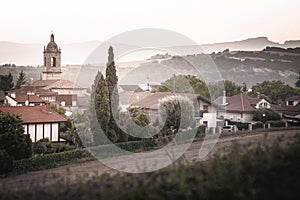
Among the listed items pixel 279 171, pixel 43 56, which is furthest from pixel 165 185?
pixel 43 56

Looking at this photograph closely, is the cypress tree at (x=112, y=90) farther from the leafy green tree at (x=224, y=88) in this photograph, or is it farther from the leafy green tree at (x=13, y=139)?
the leafy green tree at (x=224, y=88)

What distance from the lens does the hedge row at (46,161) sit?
10548 mm

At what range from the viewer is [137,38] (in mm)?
20578

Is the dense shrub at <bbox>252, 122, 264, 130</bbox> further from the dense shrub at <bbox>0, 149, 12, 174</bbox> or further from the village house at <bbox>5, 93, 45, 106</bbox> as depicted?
the village house at <bbox>5, 93, 45, 106</bbox>

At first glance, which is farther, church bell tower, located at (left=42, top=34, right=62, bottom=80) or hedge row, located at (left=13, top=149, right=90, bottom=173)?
church bell tower, located at (left=42, top=34, right=62, bottom=80)

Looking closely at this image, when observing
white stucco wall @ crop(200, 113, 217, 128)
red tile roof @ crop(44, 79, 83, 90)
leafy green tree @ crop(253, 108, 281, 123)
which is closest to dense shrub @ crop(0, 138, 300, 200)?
leafy green tree @ crop(253, 108, 281, 123)

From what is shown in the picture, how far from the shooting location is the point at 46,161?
11141 mm

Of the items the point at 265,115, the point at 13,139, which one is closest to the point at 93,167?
the point at 13,139

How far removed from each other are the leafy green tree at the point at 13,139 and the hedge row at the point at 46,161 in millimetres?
322

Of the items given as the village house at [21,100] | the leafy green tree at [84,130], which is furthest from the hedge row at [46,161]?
the village house at [21,100]

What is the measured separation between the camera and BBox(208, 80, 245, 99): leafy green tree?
837 inches

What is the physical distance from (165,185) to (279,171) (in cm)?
114

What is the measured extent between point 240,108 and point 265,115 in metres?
1.60

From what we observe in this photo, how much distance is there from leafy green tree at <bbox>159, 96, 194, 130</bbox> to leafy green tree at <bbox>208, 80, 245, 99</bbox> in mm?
5916
